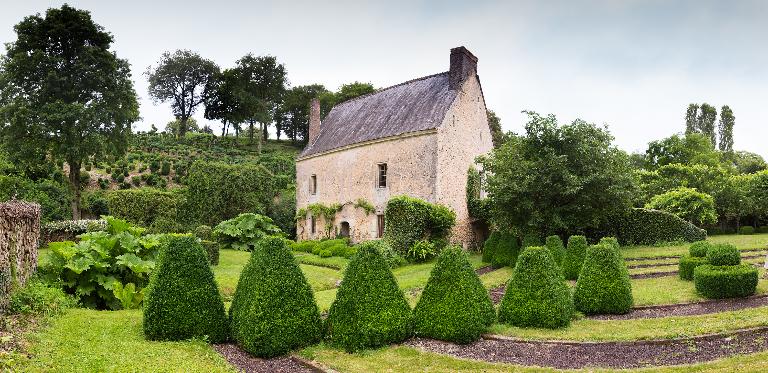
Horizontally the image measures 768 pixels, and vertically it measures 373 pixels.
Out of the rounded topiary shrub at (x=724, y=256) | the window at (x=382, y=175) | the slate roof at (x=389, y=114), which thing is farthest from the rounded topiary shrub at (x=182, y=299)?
the window at (x=382, y=175)

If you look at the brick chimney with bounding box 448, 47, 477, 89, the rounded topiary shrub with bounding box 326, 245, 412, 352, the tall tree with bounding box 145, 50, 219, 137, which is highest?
the tall tree with bounding box 145, 50, 219, 137

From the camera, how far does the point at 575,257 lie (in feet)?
54.9

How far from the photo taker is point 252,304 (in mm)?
9211

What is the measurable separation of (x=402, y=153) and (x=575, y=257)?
11.7 metres

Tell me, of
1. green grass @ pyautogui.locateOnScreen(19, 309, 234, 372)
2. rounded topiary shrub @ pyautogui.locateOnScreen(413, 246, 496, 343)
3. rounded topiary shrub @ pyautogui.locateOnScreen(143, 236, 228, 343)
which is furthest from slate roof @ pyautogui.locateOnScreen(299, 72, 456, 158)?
green grass @ pyautogui.locateOnScreen(19, 309, 234, 372)

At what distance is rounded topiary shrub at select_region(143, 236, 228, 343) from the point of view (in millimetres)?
9398

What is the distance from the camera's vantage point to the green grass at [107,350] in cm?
706

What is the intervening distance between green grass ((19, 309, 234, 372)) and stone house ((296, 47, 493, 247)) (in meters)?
17.0

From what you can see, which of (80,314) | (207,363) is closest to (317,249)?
(80,314)

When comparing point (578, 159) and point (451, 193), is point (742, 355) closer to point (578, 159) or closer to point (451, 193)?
point (578, 159)

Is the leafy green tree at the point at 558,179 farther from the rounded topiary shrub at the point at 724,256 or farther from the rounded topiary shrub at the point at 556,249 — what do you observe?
the rounded topiary shrub at the point at 724,256

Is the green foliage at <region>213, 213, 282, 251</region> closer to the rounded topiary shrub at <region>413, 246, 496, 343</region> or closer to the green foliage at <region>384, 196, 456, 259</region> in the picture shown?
the green foliage at <region>384, 196, 456, 259</region>

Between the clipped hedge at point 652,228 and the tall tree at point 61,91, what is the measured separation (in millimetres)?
29380

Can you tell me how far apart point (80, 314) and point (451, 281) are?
8113 mm
